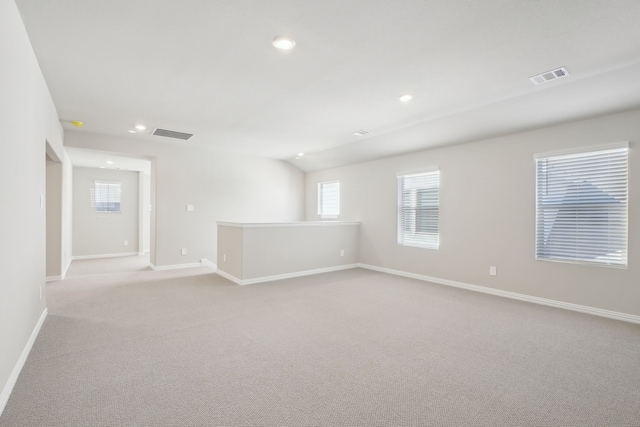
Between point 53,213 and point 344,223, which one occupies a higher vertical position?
point 53,213

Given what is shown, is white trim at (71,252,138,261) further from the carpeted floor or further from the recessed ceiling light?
the recessed ceiling light

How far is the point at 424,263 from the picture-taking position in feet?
17.8

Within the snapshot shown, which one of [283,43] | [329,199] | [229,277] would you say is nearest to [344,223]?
[329,199]

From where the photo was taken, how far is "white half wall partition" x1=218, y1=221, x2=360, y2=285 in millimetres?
5051

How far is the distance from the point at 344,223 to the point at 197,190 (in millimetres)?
3160

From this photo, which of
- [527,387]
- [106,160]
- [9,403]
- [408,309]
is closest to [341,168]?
[408,309]

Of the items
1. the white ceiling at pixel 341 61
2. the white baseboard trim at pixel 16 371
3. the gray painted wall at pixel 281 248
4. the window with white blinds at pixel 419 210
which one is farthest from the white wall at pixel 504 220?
the white baseboard trim at pixel 16 371

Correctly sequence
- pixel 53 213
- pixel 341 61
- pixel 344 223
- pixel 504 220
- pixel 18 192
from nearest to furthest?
pixel 18 192 < pixel 341 61 < pixel 504 220 < pixel 53 213 < pixel 344 223

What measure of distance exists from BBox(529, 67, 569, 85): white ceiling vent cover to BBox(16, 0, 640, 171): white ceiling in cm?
6

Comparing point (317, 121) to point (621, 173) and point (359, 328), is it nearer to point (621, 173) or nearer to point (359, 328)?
point (359, 328)

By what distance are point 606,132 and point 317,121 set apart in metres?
3.49

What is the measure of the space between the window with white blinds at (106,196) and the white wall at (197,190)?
2836mm

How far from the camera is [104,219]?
8109mm

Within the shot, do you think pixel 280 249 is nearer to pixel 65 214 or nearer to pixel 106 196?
pixel 65 214
